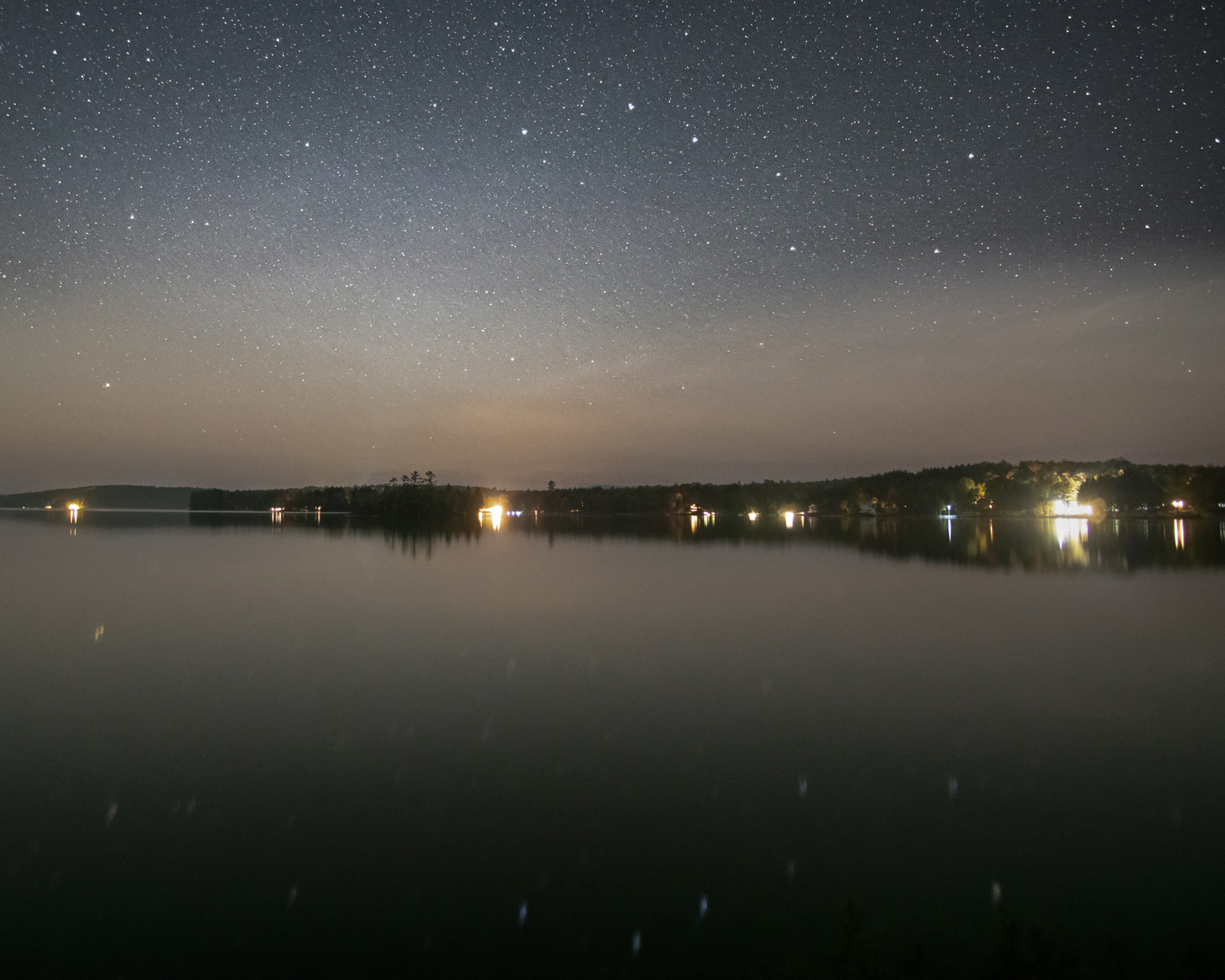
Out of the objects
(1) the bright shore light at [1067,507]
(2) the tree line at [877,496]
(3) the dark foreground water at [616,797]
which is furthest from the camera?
(1) the bright shore light at [1067,507]

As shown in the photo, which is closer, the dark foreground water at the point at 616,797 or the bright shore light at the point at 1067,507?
the dark foreground water at the point at 616,797

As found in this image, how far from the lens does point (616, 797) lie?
537cm

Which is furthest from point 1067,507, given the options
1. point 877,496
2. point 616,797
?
point 616,797

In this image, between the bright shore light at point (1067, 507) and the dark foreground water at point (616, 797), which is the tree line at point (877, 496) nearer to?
the bright shore light at point (1067, 507)

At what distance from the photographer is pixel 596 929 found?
3.83 m

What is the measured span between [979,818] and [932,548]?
28.9m

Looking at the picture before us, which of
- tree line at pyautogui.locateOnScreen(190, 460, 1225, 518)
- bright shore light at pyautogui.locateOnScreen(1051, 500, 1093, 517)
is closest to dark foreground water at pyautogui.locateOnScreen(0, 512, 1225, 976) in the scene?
tree line at pyautogui.locateOnScreen(190, 460, 1225, 518)

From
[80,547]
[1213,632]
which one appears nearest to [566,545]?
[80,547]

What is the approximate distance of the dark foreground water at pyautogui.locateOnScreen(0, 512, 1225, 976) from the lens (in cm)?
376

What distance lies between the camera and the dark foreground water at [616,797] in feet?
12.3

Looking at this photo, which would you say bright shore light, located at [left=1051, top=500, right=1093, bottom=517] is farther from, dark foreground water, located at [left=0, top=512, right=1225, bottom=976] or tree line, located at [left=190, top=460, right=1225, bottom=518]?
dark foreground water, located at [left=0, top=512, right=1225, bottom=976]

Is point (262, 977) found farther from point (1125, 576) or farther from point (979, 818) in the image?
point (1125, 576)

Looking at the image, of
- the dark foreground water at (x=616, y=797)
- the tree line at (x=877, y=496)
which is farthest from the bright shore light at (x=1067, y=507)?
the dark foreground water at (x=616, y=797)

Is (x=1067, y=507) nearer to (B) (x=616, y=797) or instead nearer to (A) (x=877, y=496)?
(A) (x=877, y=496)
